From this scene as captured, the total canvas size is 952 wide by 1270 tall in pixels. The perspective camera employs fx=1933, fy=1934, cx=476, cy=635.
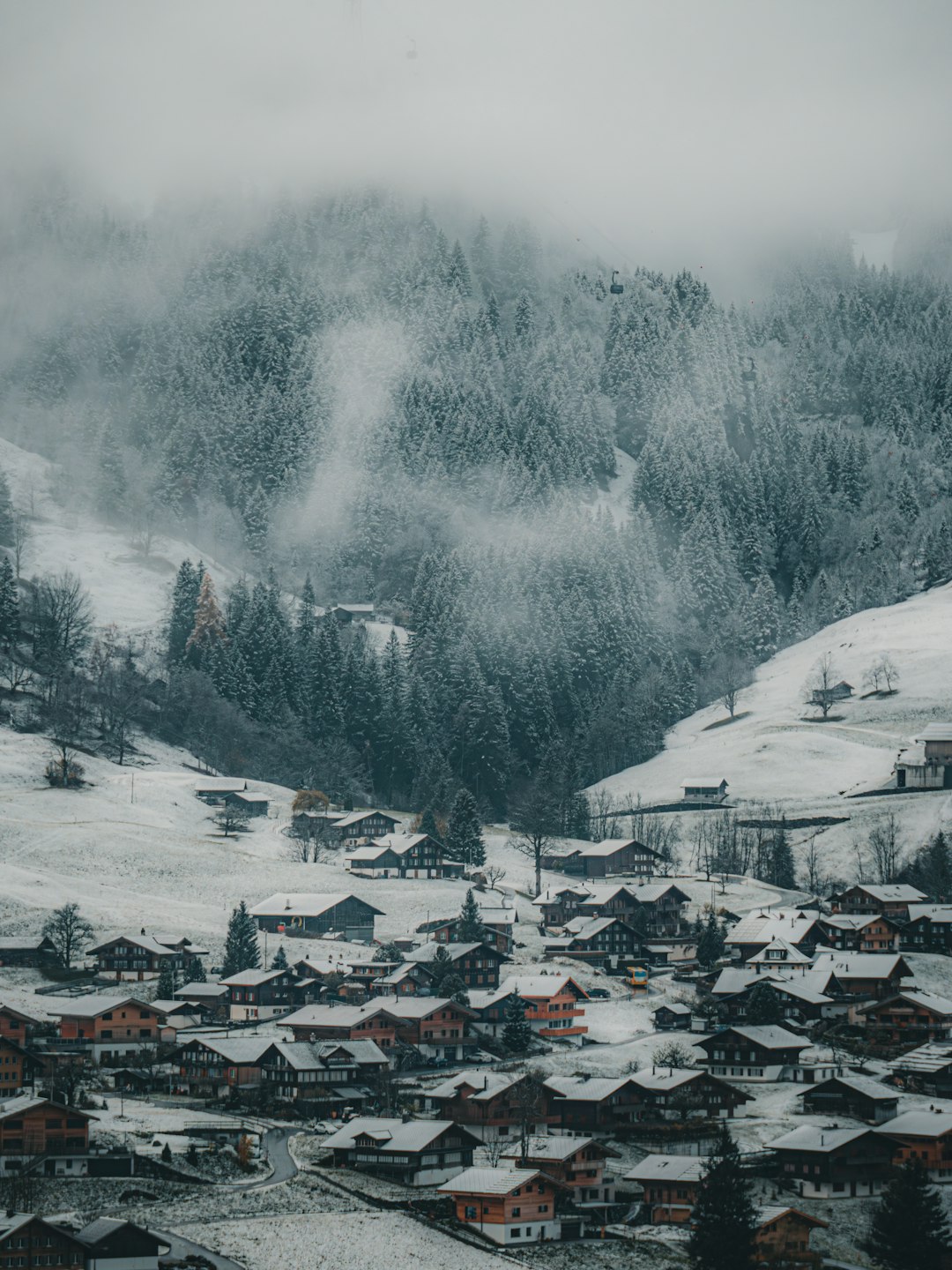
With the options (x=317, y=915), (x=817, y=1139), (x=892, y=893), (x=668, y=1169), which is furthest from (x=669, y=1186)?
(x=892, y=893)

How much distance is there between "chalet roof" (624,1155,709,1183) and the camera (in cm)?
6106

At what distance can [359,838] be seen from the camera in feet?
423

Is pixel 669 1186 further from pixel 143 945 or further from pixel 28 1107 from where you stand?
pixel 143 945

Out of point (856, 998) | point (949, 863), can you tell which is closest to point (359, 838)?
point (949, 863)

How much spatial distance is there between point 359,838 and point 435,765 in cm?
2404

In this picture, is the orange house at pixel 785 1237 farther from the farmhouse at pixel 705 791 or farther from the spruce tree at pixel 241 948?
the farmhouse at pixel 705 791

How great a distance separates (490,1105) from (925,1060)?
777 inches

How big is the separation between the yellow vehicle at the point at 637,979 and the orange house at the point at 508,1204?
114ft

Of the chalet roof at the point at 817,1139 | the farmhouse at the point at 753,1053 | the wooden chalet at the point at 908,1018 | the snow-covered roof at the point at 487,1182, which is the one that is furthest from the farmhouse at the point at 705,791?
the snow-covered roof at the point at 487,1182

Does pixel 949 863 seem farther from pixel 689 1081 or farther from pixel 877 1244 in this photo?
pixel 877 1244

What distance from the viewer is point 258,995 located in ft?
287

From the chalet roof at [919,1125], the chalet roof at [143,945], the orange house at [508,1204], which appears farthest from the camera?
the chalet roof at [143,945]

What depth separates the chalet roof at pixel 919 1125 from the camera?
214 feet

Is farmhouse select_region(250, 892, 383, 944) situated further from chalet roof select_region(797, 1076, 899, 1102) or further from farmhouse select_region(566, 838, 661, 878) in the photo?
chalet roof select_region(797, 1076, 899, 1102)
